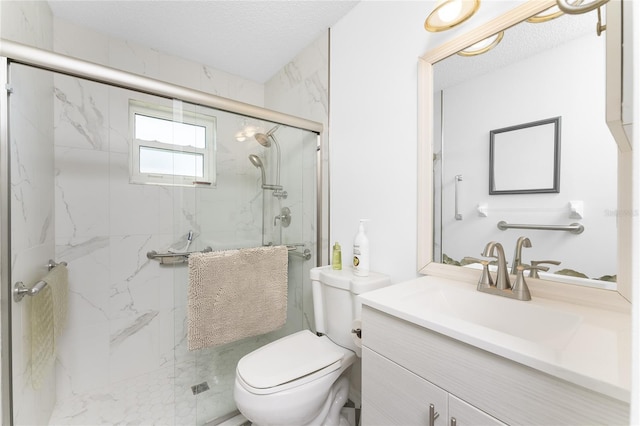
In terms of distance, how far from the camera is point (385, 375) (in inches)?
Answer: 29.3

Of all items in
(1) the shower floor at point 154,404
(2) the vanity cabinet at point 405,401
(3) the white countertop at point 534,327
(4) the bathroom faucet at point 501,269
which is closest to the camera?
(3) the white countertop at point 534,327

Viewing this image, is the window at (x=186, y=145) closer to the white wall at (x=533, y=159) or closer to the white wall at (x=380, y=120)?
the white wall at (x=380, y=120)

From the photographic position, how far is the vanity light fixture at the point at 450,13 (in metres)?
0.87

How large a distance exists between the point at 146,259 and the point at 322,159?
4.60 feet

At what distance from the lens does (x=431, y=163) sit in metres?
1.07

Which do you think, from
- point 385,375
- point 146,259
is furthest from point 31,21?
A: point 385,375

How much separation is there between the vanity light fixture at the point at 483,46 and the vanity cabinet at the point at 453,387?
1013 millimetres

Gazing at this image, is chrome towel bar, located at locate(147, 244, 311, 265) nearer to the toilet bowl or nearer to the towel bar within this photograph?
the towel bar

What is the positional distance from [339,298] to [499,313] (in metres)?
0.65

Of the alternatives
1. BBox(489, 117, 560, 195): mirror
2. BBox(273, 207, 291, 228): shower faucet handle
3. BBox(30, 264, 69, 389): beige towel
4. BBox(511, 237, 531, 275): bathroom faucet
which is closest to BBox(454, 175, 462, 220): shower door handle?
BBox(489, 117, 560, 195): mirror

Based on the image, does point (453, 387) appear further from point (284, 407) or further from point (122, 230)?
point (122, 230)

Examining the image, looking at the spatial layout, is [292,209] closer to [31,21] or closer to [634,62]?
[634,62]

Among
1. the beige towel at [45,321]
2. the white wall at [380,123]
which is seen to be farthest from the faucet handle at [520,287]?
the beige towel at [45,321]

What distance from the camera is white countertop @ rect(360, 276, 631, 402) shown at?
0.43 m
